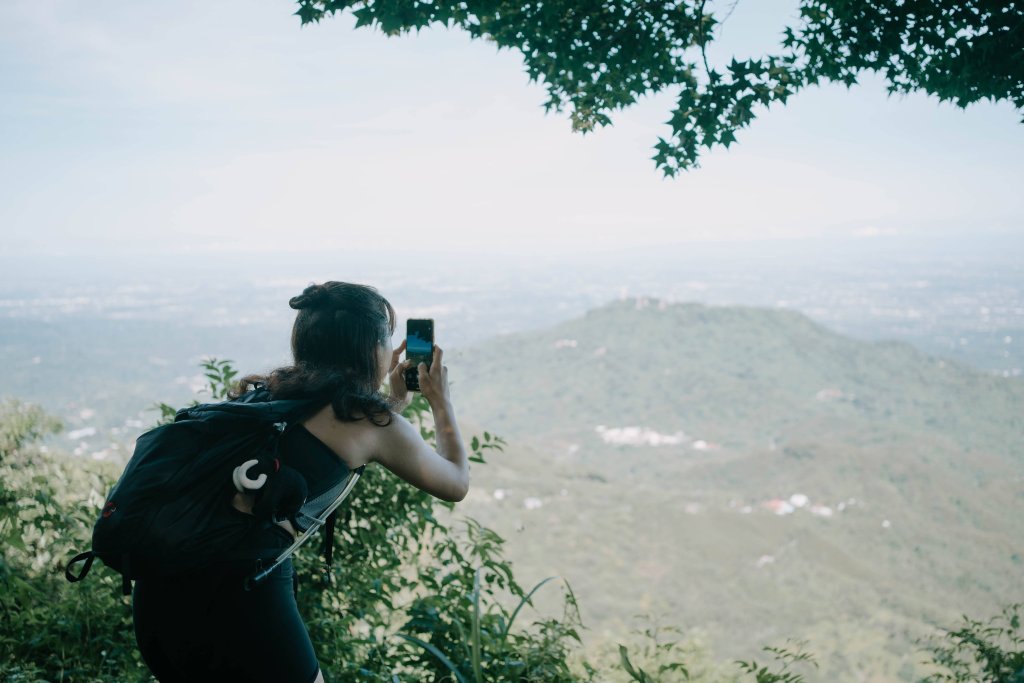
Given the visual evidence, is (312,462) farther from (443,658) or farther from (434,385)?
(443,658)

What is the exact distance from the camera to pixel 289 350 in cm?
161

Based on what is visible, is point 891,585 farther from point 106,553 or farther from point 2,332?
point 2,332

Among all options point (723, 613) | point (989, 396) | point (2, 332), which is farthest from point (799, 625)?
point (2, 332)

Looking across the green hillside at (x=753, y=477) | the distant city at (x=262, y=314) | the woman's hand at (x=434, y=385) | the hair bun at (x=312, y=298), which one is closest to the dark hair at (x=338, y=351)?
the hair bun at (x=312, y=298)

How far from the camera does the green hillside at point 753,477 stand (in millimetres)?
37844

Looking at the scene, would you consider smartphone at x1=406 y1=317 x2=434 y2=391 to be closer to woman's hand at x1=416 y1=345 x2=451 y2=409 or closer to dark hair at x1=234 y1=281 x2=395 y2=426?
woman's hand at x1=416 y1=345 x2=451 y2=409

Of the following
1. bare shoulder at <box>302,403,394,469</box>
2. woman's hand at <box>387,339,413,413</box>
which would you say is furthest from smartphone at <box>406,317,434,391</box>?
bare shoulder at <box>302,403,394,469</box>

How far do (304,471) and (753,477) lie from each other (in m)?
70.7

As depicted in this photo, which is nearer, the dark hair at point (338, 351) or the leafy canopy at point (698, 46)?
the dark hair at point (338, 351)

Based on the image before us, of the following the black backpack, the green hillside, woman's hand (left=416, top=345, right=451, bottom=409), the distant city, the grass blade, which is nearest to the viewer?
the black backpack

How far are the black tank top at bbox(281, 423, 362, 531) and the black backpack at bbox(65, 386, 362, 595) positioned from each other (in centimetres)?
3

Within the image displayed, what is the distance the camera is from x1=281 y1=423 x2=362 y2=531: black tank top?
1.35 meters

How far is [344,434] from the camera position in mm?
1388

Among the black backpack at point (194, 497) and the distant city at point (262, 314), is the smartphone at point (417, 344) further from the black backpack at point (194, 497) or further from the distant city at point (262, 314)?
the distant city at point (262, 314)
